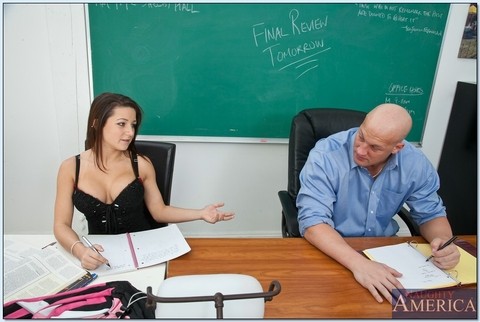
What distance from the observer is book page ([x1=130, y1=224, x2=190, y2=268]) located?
1090 millimetres

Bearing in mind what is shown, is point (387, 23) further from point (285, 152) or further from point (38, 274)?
point (38, 274)

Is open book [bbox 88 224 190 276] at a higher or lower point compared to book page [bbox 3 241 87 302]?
higher

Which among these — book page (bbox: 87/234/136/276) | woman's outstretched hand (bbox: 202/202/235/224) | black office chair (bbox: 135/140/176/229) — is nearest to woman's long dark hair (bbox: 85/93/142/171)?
black office chair (bbox: 135/140/176/229)

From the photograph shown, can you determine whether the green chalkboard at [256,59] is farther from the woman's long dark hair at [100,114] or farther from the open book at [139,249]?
the open book at [139,249]

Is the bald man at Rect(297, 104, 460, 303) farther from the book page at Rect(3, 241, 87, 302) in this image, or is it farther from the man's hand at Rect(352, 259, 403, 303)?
the book page at Rect(3, 241, 87, 302)

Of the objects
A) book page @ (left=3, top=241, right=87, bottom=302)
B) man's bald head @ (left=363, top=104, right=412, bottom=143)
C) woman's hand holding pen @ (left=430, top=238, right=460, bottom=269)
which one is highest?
man's bald head @ (left=363, top=104, right=412, bottom=143)

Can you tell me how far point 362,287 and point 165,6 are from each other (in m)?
1.64

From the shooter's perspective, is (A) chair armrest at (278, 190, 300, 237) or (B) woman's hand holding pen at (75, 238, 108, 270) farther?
(A) chair armrest at (278, 190, 300, 237)

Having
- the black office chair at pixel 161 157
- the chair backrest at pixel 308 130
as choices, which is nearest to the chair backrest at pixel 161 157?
the black office chair at pixel 161 157

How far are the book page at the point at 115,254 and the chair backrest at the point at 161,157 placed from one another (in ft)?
1.28

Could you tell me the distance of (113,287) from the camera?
3.12ft

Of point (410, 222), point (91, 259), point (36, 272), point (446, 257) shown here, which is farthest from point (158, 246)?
point (410, 222)

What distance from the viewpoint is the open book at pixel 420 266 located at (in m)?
1.02

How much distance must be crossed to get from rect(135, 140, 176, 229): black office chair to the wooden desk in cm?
42
